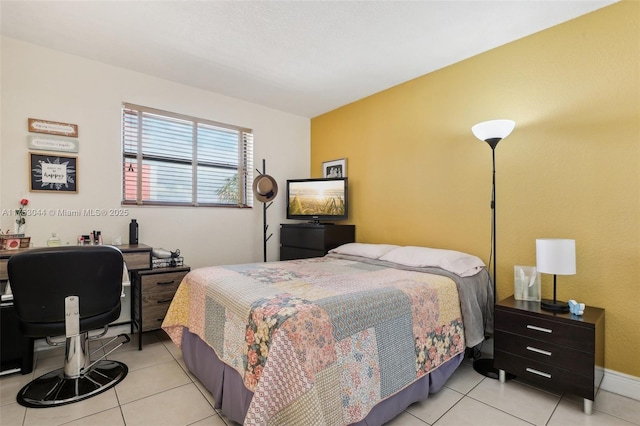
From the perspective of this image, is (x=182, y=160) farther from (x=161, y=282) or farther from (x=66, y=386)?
(x=66, y=386)

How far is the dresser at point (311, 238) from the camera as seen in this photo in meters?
3.67

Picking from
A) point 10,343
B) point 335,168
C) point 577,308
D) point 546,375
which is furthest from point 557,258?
point 10,343

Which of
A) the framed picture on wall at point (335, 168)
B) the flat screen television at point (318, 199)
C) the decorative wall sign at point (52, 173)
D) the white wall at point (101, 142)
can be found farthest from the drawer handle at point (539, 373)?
the decorative wall sign at point (52, 173)

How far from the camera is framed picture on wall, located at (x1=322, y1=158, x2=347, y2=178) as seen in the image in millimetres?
4133

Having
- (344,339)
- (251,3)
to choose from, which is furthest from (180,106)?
(344,339)

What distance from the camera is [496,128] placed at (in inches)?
94.0

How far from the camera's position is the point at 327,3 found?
216 cm

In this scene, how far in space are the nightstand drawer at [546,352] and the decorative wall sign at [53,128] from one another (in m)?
4.05

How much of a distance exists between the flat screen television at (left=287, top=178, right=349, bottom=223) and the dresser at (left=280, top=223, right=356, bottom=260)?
0.19 m

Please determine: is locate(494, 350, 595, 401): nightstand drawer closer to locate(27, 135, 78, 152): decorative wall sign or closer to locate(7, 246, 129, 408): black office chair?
locate(7, 246, 129, 408): black office chair

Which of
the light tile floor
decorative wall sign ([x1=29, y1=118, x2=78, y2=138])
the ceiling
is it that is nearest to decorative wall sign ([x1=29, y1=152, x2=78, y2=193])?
decorative wall sign ([x1=29, y1=118, x2=78, y2=138])

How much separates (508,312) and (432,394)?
78 centimetres

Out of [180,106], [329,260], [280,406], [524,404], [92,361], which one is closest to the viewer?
[280,406]

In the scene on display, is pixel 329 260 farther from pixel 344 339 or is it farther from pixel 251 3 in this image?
pixel 251 3
